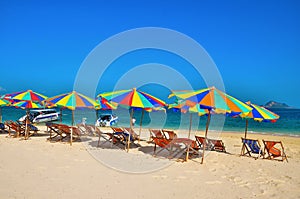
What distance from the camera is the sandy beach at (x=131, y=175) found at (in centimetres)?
454

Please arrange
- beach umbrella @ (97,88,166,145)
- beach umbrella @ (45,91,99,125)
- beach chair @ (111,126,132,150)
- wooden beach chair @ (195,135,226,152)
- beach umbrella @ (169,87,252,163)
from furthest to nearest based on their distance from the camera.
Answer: wooden beach chair @ (195,135,226,152) < beach umbrella @ (45,91,99,125) < beach chair @ (111,126,132,150) < beach umbrella @ (97,88,166,145) < beach umbrella @ (169,87,252,163)

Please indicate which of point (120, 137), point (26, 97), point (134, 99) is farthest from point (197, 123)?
point (134, 99)

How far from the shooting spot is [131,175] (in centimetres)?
561

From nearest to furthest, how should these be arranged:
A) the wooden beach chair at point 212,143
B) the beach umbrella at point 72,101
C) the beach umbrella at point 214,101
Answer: the beach umbrella at point 214,101 → the beach umbrella at point 72,101 → the wooden beach chair at point 212,143

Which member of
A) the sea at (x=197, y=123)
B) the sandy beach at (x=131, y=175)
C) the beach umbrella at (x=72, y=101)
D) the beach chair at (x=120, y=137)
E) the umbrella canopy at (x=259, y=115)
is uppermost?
the beach umbrella at (x=72, y=101)

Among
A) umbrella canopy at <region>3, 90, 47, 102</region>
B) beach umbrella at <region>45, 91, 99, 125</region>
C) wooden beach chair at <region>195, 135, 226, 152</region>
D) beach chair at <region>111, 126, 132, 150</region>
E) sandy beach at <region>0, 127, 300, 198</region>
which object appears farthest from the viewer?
umbrella canopy at <region>3, 90, 47, 102</region>

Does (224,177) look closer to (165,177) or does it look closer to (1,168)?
(165,177)

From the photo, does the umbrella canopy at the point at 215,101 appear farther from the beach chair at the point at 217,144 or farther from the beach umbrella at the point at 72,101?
the beach umbrella at the point at 72,101

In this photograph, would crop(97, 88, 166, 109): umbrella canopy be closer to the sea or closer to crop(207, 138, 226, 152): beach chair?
crop(207, 138, 226, 152): beach chair

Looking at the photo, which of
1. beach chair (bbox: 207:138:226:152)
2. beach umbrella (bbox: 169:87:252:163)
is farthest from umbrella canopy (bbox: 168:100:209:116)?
beach umbrella (bbox: 169:87:252:163)

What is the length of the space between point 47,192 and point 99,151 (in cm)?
380

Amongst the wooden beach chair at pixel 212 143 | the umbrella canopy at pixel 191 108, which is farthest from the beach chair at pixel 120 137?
the wooden beach chair at pixel 212 143

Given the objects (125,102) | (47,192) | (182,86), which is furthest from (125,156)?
(182,86)

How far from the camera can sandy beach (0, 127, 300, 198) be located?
454cm
